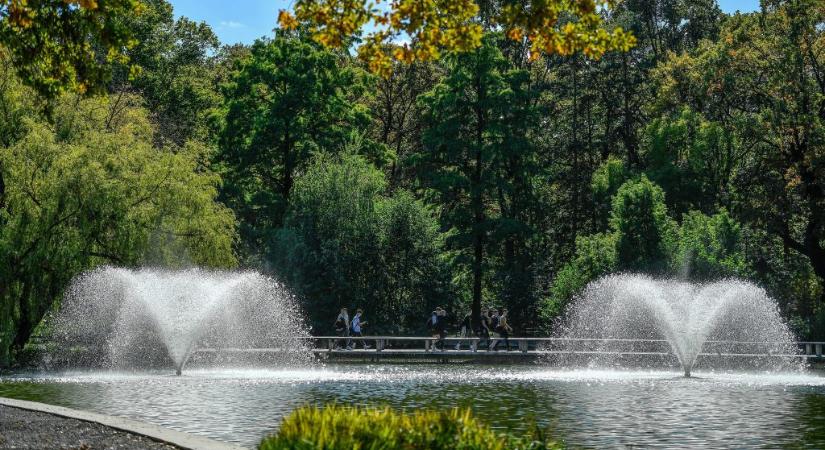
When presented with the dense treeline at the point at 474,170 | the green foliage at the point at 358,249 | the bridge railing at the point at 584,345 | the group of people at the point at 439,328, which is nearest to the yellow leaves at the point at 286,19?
the dense treeline at the point at 474,170

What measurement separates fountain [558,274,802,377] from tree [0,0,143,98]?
77.5 feet

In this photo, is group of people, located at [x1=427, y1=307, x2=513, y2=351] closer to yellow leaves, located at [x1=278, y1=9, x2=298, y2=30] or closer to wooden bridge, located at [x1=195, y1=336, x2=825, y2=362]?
wooden bridge, located at [x1=195, y1=336, x2=825, y2=362]

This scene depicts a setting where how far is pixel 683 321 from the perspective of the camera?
141 ft

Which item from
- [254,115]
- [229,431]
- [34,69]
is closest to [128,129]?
[254,115]

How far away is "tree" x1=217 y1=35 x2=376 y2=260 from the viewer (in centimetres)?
5728

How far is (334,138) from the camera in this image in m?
59.5

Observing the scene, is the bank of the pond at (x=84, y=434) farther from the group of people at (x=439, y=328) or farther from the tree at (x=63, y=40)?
the group of people at (x=439, y=328)

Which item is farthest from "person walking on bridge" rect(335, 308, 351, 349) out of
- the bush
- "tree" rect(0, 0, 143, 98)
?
the bush

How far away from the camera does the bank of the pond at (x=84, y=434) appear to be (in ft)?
46.4

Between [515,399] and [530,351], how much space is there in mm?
20188

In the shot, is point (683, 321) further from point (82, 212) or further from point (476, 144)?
point (82, 212)

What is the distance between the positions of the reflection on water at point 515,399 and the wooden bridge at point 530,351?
253 inches

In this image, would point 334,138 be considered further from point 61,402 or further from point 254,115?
point 61,402

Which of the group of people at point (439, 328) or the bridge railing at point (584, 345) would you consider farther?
the group of people at point (439, 328)
